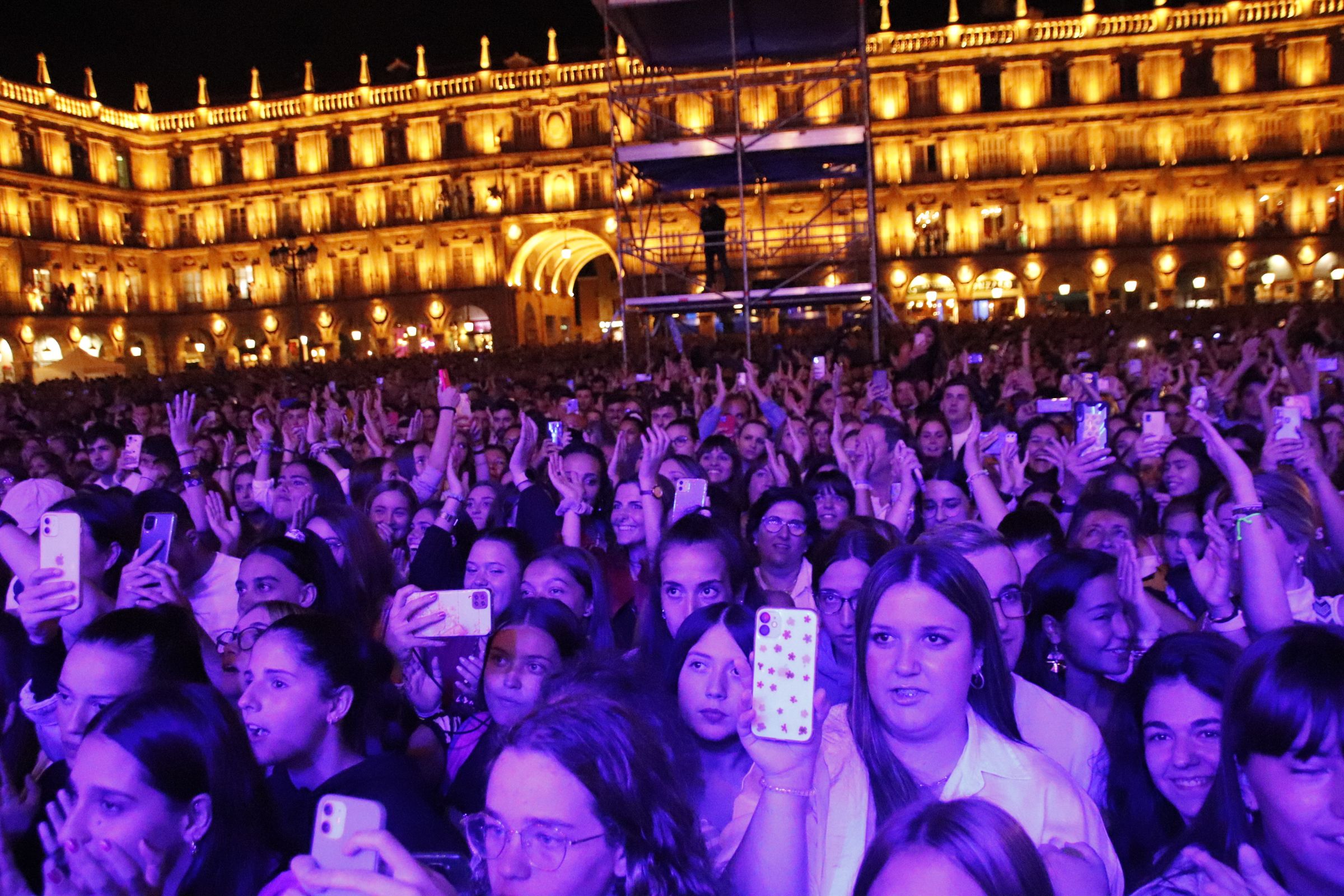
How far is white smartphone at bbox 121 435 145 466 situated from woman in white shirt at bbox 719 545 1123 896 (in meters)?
6.25

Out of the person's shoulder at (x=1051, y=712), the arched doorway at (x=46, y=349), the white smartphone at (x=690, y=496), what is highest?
the arched doorway at (x=46, y=349)

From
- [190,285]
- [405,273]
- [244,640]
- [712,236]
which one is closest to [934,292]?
[405,273]

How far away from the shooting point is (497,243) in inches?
1900

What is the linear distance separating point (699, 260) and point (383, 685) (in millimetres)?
39798

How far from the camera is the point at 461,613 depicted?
3719mm

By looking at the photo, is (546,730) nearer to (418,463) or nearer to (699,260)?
(418,463)

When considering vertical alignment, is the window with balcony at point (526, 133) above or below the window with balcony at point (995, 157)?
above

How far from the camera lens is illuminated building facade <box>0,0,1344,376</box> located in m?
44.3

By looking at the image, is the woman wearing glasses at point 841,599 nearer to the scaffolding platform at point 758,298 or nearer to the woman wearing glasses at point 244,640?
the woman wearing glasses at point 244,640

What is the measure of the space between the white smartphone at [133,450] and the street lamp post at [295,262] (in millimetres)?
25901

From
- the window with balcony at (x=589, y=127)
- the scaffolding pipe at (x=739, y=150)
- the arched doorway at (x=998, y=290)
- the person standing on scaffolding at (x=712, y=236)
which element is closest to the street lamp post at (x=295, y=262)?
the window with balcony at (x=589, y=127)

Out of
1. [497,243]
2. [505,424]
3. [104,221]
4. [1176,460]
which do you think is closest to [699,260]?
[497,243]

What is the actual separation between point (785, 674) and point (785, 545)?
2.69m

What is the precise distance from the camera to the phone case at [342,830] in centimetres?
199
